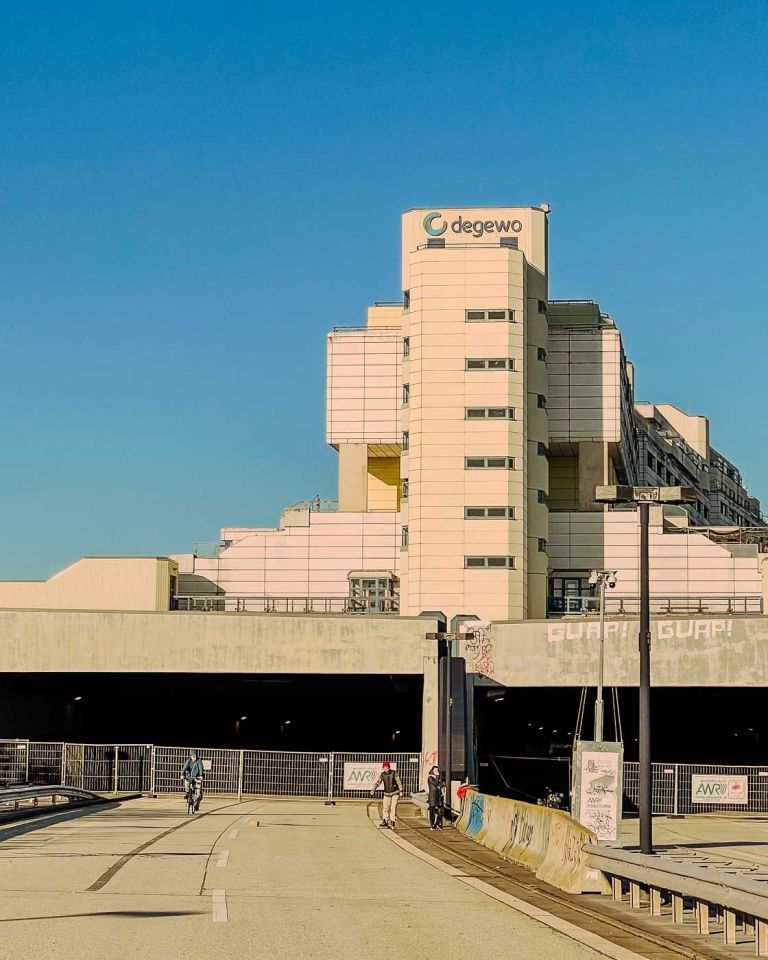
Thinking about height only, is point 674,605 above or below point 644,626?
above

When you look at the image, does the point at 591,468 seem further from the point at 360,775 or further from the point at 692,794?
the point at 360,775

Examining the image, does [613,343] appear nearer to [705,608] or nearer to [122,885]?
[705,608]

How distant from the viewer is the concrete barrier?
20469 mm

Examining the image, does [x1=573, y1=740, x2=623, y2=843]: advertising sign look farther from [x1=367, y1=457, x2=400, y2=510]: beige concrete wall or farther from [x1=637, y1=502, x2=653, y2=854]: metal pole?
[x1=367, y1=457, x2=400, y2=510]: beige concrete wall

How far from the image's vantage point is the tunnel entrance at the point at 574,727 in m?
68.1

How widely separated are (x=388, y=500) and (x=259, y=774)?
5068 cm

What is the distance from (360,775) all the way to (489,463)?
34.5 m

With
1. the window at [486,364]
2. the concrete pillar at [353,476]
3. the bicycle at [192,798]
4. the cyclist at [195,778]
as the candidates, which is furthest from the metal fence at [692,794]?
the concrete pillar at [353,476]

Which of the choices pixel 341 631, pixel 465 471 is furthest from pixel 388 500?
pixel 341 631

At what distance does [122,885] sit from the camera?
20.0 meters

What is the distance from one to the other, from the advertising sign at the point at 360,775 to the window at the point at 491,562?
3072 cm

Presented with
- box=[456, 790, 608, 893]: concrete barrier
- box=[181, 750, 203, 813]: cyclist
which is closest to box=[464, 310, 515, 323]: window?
box=[181, 750, 203, 813]: cyclist

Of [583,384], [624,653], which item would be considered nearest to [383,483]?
[583,384]

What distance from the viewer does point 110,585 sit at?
92.1 metres
